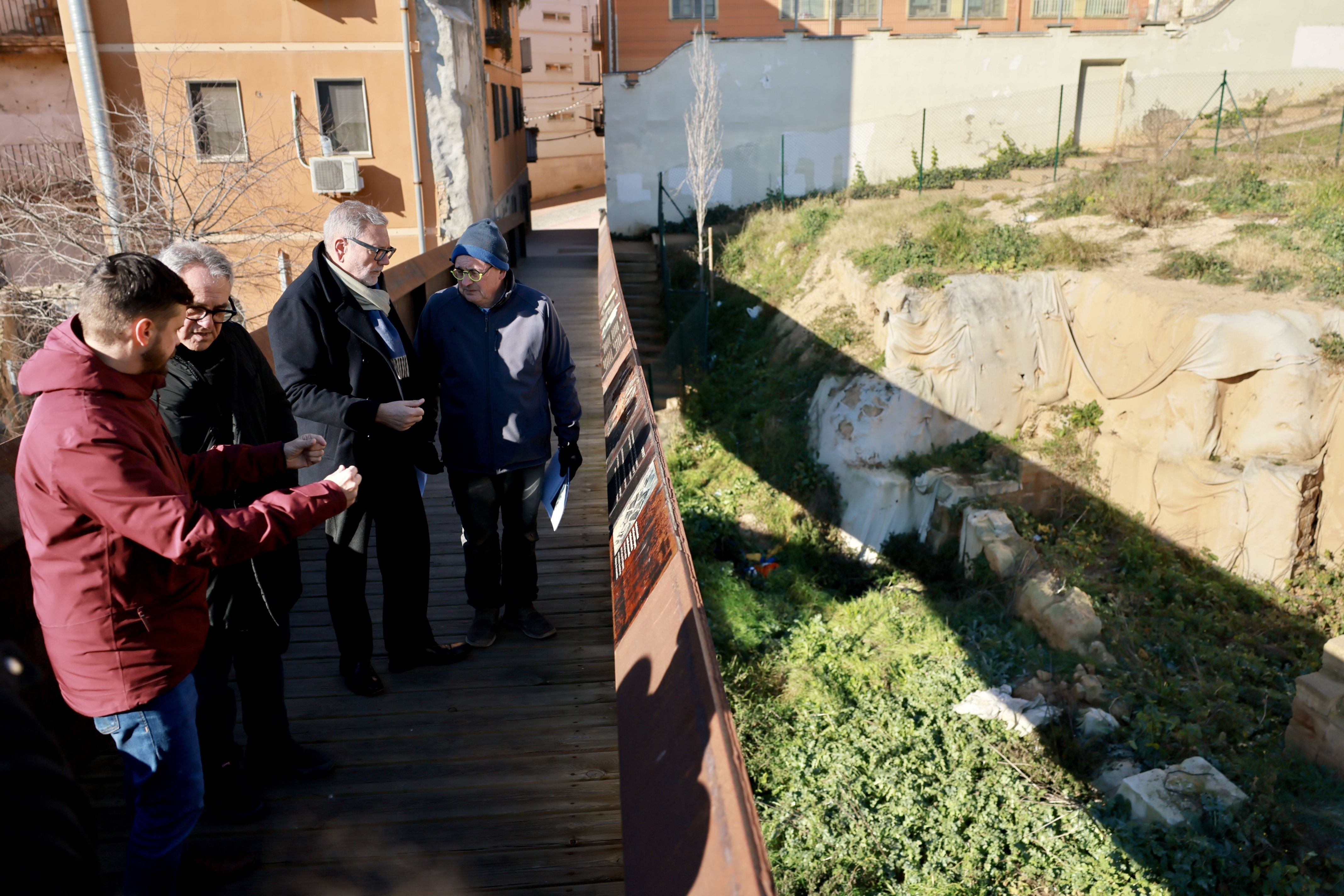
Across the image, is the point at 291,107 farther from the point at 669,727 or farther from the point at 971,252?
the point at 669,727

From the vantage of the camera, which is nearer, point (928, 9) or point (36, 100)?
point (36, 100)

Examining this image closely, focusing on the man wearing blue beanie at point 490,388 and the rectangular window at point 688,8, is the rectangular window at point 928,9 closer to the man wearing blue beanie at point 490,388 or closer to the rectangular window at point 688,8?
the rectangular window at point 688,8

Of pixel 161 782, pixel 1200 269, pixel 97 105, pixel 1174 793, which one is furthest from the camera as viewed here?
pixel 97 105

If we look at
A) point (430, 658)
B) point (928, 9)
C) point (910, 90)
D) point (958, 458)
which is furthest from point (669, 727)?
point (928, 9)

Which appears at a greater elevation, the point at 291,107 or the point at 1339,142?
the point at 291,107

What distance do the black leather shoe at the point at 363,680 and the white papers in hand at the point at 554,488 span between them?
91 centimetres

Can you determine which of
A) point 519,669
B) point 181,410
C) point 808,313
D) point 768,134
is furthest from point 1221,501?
point 768,134

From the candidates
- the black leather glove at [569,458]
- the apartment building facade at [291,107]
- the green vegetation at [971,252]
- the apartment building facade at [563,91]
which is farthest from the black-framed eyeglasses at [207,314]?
the apartment building facade at [563,91]

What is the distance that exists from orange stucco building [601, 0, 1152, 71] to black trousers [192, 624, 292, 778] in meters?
22.2

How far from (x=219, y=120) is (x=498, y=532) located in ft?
47.1

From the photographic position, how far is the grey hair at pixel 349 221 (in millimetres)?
2996

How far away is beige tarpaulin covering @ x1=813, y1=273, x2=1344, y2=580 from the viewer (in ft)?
34.1

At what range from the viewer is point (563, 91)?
3347 centimetres

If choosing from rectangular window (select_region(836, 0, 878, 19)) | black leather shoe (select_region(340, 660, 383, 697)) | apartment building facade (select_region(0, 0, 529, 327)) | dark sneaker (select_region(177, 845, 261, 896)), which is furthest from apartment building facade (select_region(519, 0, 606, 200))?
dark sneaker (select_region(177, 845, 261, 896))
